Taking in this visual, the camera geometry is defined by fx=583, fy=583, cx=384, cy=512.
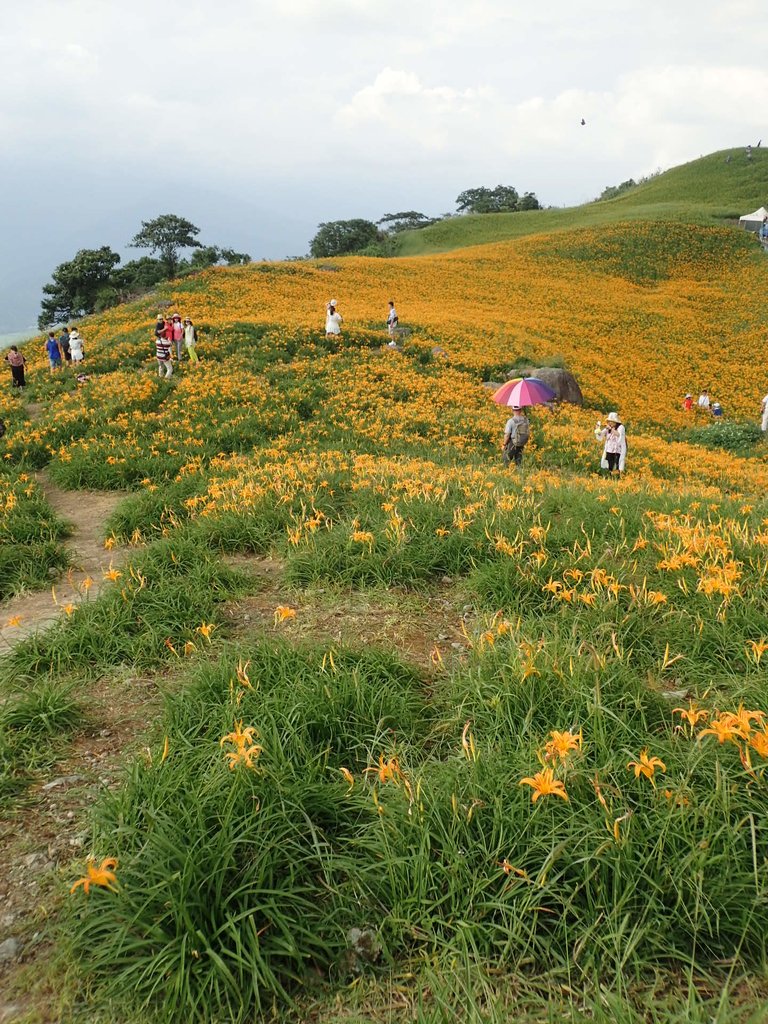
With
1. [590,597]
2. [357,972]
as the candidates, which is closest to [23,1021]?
[357,972]

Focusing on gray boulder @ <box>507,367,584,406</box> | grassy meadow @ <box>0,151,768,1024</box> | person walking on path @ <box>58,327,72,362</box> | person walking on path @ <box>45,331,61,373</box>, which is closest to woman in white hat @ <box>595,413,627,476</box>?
grassy meadow @ <box>0,151,768,1024</box>

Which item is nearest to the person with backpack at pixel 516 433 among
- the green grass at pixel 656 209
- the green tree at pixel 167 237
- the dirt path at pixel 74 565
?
the dirt path at pixel 74 565

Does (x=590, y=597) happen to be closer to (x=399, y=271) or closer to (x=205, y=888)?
(x=205, y=888)

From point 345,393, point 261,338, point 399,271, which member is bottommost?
point 345,393

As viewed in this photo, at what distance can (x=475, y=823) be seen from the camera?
2234 millimetres

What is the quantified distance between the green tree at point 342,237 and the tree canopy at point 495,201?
22.7 metres

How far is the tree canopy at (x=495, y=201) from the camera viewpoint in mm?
79062

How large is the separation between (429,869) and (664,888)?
789 mm

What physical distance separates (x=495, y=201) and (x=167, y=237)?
59556 mm

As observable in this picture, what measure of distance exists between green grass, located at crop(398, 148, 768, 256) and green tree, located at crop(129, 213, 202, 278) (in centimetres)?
2042

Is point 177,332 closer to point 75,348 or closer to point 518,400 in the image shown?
point 75,348

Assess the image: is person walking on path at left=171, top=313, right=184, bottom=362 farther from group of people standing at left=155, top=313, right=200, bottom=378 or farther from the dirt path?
the dirt path

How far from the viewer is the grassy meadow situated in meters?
1.89

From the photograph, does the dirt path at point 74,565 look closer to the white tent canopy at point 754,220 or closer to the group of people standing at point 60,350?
the group of people standing at point 60,350
